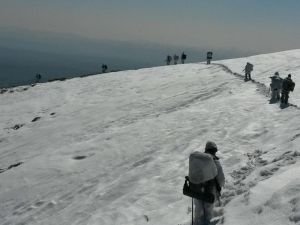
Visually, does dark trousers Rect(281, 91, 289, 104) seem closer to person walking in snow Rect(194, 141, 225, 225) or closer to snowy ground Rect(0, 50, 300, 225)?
snowy ground Rect(0, 50, 300, 225)

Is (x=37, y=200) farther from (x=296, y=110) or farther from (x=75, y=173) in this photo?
(x=296, y=110)

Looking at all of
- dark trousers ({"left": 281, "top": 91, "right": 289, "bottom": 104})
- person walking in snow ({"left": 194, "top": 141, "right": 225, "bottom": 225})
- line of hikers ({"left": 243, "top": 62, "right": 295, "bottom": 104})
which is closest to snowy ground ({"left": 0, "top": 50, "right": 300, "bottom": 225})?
person walking in snow ({"left": 194, "top": 141, "right": 225, "bottom": 225})

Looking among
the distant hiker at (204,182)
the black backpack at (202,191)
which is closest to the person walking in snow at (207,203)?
the distant hiker at (204,182)

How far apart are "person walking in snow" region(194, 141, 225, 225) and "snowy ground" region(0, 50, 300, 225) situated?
0.40 metres

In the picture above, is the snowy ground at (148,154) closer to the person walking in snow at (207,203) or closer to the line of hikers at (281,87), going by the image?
the person walking in snow at (207,203)

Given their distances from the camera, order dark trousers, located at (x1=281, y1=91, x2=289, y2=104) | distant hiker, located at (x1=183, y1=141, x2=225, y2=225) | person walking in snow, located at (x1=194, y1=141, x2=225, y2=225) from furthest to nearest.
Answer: dark trousers, located at (x1=281, y1=91, x2=289, y2=104), person walking in snow, located at (x1=194, y1=141, x2=225, y2=225), distant hiker, located at (x1=183, y1=141, x2=225, y2=225)

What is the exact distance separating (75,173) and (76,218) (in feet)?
18.4

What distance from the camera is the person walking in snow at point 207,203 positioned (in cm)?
1155

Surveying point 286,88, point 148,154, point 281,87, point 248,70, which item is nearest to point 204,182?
point 148,154

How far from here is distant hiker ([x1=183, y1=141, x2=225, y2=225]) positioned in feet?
35.3

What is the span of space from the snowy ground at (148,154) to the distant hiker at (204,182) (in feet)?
1.74

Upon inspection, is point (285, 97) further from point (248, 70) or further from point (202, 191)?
point (202, 191)

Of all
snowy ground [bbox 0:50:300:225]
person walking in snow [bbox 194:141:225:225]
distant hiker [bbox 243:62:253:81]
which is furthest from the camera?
distant hiker [bbox 243:62:253:81]

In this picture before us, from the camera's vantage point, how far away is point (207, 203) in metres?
11.7
